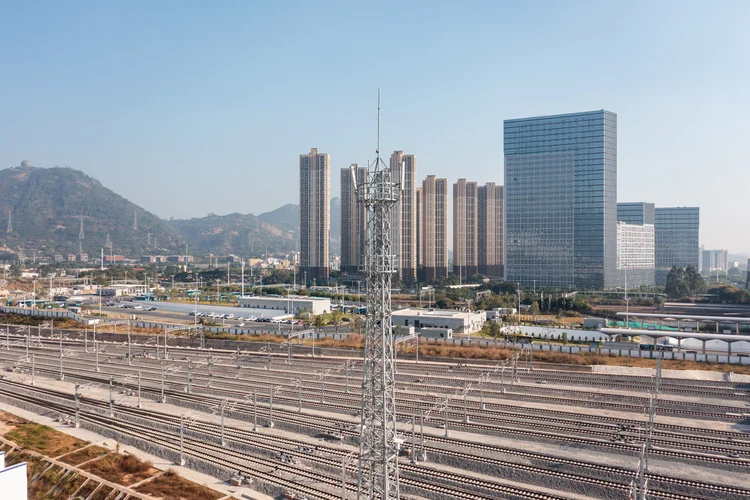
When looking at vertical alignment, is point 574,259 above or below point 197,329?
above

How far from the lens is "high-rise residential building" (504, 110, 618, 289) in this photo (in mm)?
100562

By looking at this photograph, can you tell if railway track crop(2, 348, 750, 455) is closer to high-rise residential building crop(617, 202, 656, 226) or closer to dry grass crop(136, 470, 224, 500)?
dry grass crop(136, 470, 224, 500)

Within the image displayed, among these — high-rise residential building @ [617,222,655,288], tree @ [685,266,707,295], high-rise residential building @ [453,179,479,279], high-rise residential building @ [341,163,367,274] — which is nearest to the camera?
tree @ [685,266,707,295]

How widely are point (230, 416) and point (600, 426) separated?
20.5 meters

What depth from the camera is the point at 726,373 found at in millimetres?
40219

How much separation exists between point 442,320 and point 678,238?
394ft

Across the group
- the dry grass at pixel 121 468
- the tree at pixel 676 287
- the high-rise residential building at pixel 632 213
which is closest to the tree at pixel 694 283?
the tree at pixel 676 287

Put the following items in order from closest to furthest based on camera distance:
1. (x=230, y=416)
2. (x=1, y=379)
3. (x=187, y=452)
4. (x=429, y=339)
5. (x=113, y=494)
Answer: (x=113, y=494) → (x=187, y=452) → (x=230, y=416) → (x=1, y=379) → (x=429, y=339)

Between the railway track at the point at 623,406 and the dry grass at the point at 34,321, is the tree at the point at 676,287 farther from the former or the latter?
the dry grass at the point at 34,321

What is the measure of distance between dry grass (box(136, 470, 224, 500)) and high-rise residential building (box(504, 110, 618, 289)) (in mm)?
88255

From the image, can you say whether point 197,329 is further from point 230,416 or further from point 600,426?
point 600,426

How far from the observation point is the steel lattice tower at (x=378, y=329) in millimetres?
16375

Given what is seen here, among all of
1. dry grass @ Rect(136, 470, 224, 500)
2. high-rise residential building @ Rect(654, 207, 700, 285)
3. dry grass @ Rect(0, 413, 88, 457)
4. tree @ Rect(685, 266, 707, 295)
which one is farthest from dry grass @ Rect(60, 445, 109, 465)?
high-rise residential building @ Rect(654, 207, 700, 285)

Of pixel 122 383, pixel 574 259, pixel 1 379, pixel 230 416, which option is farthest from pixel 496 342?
pixel 574 259
